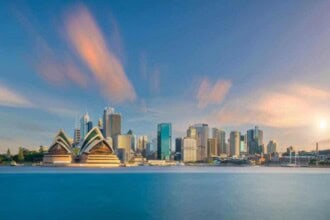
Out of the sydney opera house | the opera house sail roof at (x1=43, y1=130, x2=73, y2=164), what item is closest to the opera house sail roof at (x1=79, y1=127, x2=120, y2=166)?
the sydney opera house

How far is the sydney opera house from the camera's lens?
179875 mm

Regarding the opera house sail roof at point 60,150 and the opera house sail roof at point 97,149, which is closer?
the opera house sail roof at point 97,149

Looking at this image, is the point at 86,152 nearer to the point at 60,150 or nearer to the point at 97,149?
the point at 97,149

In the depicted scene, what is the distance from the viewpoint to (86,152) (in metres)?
182

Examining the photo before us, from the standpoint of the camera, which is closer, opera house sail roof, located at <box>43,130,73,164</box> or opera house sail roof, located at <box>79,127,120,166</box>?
opera house sail roof, located at <box>79,127,120,166</box>

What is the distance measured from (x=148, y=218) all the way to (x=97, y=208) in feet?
24.4

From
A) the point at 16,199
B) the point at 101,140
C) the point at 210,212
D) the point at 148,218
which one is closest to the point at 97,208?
the point at 148,218

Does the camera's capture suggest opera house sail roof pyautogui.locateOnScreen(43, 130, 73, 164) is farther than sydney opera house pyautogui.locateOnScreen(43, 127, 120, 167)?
Yes

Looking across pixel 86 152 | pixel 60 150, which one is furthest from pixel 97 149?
pixel 60 150

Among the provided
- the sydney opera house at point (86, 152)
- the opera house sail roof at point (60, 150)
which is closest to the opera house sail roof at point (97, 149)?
the sydney opera house at point (86, 152)

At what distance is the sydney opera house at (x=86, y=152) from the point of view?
180 metres

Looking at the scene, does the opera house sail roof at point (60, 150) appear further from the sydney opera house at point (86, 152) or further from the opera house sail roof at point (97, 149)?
the opera house sail roof at point (97, 149)

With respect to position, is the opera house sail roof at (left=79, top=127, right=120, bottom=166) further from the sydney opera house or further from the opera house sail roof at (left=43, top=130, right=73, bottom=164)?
the opera house sail roof at (left=43, top=130, right=73, bottom=164)

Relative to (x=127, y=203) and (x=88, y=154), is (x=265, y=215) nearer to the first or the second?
(x=127, y=203)
